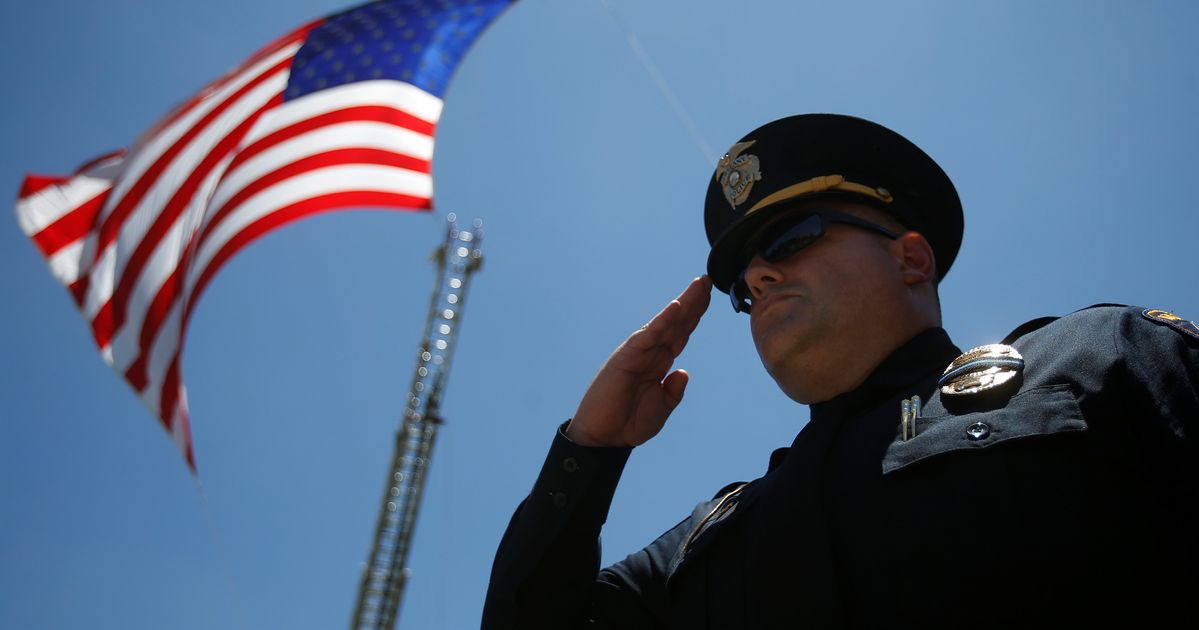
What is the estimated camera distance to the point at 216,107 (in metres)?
6.84

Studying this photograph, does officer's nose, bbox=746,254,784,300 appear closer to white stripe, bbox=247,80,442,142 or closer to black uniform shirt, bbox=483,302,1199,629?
black uniform shirt, bbox=483,302,1199,629

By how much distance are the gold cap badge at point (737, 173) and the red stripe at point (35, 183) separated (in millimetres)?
5724

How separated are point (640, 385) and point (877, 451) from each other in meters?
0.86

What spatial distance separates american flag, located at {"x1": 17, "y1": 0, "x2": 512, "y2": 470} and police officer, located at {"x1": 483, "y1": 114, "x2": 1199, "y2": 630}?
4.44 meters

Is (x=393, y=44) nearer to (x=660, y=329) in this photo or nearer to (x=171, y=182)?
(x=171, y=182)

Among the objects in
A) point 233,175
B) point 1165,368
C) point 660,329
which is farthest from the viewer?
point 233,175

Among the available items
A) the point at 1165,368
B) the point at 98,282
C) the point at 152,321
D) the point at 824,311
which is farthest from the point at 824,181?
the point at 98,282

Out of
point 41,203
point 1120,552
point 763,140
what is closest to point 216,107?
point 41,203

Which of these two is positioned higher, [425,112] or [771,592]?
[425,112]

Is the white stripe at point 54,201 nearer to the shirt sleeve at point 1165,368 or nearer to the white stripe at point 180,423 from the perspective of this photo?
the white stripe at point 180,423

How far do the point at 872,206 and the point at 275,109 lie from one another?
5.28 meters

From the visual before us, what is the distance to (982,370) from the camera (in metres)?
2.08

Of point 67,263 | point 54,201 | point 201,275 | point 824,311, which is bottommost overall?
point 824,311

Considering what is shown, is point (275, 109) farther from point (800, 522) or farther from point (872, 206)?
point (800, 522)
